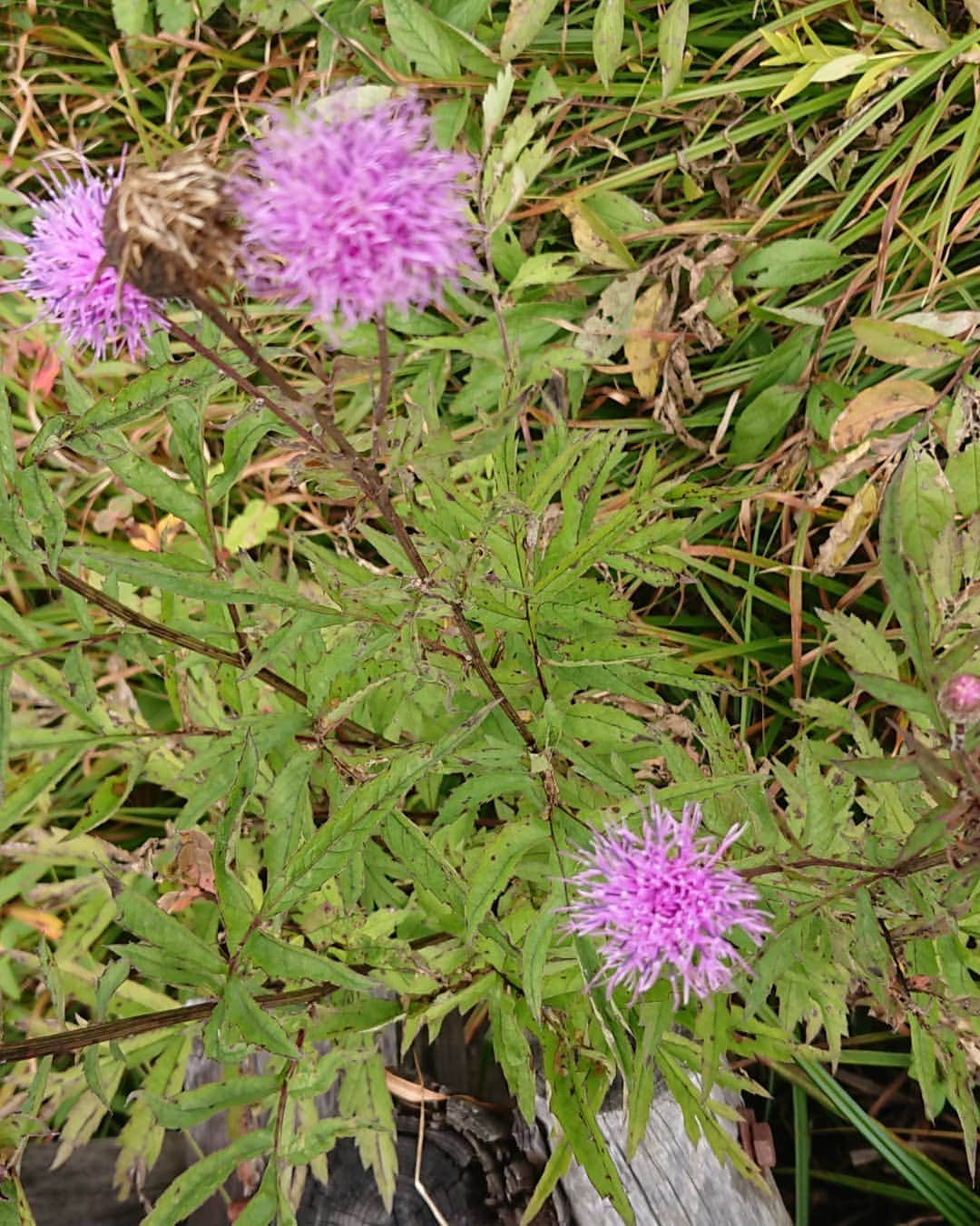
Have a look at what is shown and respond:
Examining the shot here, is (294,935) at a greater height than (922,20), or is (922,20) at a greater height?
(922,20)

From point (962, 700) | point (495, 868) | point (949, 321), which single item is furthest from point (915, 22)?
point (495, 868)

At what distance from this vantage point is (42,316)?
856mm

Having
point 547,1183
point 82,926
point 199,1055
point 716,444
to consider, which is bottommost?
point 199,1055

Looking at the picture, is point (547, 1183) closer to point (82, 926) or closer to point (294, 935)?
point (294, 935)

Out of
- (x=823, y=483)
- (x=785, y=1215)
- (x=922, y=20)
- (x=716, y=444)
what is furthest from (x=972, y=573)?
(x=922, y=20)

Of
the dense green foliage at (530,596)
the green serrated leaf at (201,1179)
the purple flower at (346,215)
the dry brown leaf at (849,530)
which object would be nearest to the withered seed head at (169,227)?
the purple flower at (346,215)

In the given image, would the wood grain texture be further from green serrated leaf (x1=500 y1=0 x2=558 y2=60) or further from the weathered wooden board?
green serrated leaf (x1=500 y1=0 x2=558 y2=60)

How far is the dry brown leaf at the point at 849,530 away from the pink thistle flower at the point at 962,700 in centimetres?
75

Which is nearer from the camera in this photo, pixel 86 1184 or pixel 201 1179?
pixel 201 1179

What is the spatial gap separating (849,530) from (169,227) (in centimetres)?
113

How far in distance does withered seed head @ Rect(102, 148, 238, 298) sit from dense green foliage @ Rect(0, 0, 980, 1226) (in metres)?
0.14

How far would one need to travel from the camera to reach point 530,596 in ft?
3.93

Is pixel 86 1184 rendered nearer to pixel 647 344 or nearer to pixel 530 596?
pixel 530 596

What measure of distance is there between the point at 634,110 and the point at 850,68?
0.36 meters
